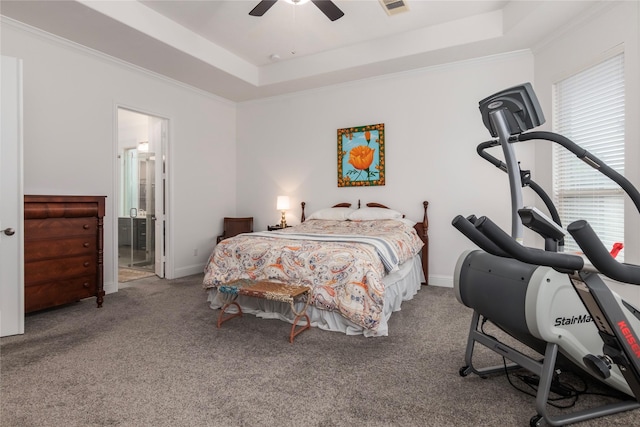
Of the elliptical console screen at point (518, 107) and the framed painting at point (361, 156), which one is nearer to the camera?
the elliptical console screen at point (518, 107)

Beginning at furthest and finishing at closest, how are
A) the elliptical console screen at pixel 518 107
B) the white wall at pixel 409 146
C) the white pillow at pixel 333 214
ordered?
the white pillow at pixel 333 214 → the white wall at pixel 409 146 → the elliptical console screen at pixel 518 107

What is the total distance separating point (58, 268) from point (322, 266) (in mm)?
2548

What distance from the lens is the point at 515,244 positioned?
118 cm

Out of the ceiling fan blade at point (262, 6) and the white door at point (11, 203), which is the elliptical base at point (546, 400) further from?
the white door at point (11, 203)

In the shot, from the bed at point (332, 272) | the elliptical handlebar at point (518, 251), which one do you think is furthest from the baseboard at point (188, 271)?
the elliptical handlebar at point (518, 251)

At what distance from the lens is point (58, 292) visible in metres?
3.23

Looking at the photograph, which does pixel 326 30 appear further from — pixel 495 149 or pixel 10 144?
pixel 10 144

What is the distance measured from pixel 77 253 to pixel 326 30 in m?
3.68

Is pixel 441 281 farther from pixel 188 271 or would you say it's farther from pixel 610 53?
pixel 188 271

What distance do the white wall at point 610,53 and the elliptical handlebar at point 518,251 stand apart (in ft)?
7.14

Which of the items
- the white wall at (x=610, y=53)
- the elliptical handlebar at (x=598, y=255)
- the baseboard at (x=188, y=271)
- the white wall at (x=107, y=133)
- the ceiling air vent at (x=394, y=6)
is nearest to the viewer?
the elliptical handlebar at (x=598, y=255)

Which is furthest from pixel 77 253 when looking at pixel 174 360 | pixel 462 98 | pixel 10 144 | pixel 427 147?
pixel 462 98

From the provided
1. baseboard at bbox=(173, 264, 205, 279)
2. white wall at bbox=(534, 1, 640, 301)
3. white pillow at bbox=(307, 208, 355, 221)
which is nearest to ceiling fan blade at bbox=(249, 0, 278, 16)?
white pillow at bbox=(307, 208, 355, 221)

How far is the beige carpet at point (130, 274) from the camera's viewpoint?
4.85 metres
